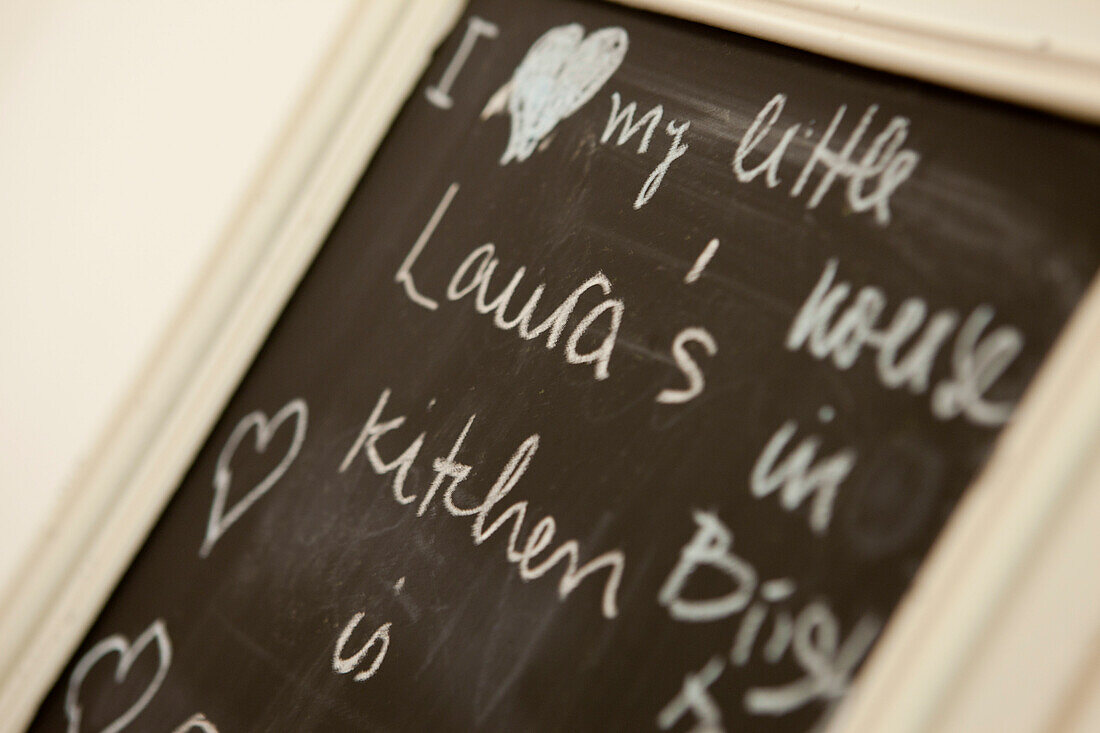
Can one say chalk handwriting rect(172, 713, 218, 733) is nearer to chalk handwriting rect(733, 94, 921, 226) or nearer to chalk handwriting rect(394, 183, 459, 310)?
chalk handwriting rect(394, 183, 459, 310)

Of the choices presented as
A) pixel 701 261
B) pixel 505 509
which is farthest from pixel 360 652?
pixel 701 261

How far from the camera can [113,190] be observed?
900mm

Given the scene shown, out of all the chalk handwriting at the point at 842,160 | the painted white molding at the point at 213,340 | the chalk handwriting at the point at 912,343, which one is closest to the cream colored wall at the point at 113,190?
the painted white molding at the point at 213,340

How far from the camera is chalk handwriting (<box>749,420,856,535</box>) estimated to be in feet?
1.64

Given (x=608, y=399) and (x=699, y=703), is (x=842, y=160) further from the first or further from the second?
(x=699, y=703)

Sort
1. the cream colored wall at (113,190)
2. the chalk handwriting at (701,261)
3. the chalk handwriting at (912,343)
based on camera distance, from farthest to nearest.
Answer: the cream colored wall at (113,190) < the chalk handwriting at (701,261) < the chalk handwriting at (912,343)

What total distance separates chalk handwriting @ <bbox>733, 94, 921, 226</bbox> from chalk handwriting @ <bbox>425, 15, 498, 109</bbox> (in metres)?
0.28

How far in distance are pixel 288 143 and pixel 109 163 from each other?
0.79ft

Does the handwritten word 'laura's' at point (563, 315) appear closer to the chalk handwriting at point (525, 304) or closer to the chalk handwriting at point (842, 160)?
the chalk handwriting at point (525, 304)

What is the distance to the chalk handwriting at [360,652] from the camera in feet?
2.09

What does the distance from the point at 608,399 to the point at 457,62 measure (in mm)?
354

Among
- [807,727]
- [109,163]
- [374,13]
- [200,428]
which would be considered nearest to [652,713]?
[807,727]

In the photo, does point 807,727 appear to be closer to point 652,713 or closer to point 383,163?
point 652,713

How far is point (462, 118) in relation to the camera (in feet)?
2.47
